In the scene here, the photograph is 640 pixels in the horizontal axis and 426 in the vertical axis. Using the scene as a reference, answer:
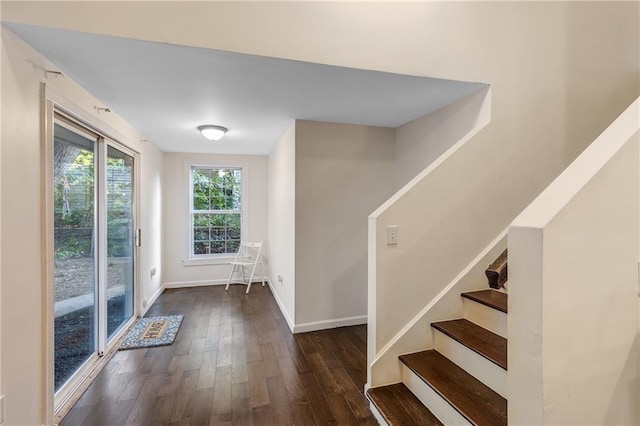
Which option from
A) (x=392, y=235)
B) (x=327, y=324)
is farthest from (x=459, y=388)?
(x=327, y=324)

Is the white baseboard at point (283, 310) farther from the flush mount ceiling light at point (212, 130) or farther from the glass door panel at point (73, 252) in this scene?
the flush mount ceiling light at point (212, 130)

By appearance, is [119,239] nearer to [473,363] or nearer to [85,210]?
[85,210]

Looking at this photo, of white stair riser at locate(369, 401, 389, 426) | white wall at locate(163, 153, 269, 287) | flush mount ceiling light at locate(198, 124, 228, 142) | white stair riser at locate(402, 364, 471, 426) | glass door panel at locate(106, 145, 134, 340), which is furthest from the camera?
white wall at locate(163, 153, 269, 287)

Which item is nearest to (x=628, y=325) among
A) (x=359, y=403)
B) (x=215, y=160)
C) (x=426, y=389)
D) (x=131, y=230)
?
(x=426, y=389)

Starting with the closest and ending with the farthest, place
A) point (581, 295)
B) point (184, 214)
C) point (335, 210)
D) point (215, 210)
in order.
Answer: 1. point (581, 295)
2. point (335, 210)
3. point (184, 214)
4. point (215, 210)

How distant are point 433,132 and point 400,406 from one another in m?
2.13

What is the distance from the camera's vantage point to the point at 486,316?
1.87 metres

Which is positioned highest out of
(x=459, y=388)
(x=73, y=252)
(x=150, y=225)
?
(x=150, y=225)

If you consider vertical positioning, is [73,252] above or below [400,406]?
above

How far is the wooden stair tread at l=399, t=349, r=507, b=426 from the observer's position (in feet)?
4.51

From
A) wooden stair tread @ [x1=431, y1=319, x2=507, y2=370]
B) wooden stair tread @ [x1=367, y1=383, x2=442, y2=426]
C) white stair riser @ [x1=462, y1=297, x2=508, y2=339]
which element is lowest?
wooden stair tread @ [x1=367, y1=383, x2=442, y2=426]

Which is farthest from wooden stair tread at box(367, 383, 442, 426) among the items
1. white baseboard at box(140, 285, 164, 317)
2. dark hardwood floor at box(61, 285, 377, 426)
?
white baseboard at box(140, 285, 164, 317)

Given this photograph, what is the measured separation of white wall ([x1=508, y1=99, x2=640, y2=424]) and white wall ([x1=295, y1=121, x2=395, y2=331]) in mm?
2145

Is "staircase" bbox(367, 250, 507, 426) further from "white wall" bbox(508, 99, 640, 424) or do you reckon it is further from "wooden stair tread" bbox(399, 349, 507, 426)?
"white wall" bbox(508, 99, 640, 424)
